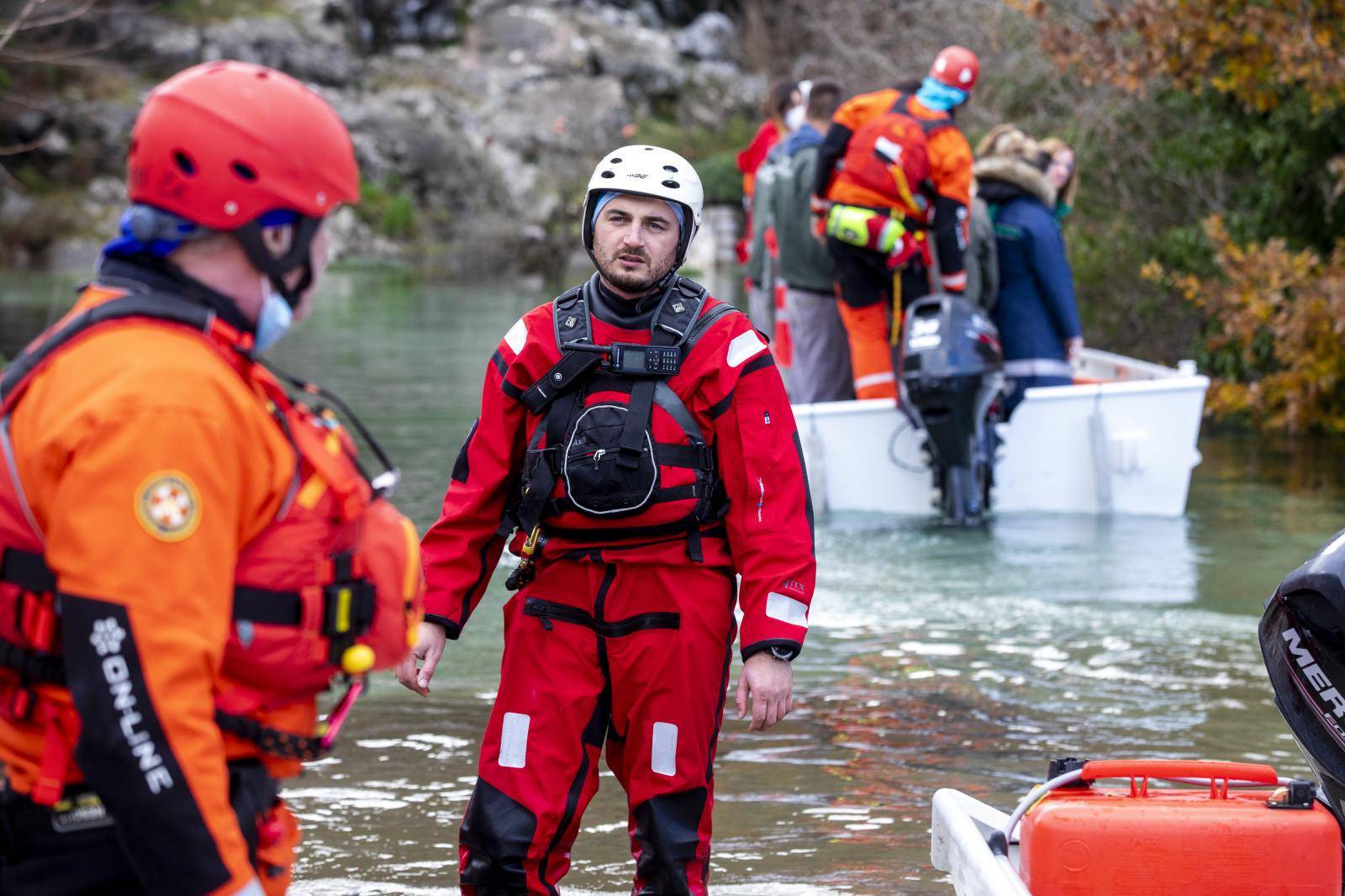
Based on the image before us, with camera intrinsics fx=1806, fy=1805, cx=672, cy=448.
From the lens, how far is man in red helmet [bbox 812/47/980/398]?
31.5ft

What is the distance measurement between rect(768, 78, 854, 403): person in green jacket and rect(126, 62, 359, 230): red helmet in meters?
8.44

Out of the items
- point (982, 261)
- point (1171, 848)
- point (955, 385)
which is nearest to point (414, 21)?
point (982, 261)

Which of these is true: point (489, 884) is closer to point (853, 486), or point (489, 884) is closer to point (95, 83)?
point (853, 486)

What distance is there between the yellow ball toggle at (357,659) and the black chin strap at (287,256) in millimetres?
529

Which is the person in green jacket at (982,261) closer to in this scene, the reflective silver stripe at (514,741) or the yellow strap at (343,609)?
the reflective silver stripe at (514,741)

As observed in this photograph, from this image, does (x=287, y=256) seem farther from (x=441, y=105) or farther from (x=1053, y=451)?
(x=441, y=105)

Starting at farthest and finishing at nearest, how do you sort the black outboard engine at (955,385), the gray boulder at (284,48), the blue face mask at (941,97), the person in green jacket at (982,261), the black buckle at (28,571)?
the gray boulder at (284,48) < the person in green jacket at (982,261) < the blue face mask at (941,97) < the black outboard engine at (955,385) < the black buckle at (28,571)

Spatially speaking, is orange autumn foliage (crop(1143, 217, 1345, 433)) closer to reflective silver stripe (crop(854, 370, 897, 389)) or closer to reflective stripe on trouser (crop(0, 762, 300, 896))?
reflective silver stripe (crop(854, 370, 897, 389))

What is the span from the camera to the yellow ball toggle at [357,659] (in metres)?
2.65

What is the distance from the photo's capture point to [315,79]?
50.4 m

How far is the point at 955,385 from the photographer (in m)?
9.47

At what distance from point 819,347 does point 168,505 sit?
363 inches

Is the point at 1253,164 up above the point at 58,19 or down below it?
below

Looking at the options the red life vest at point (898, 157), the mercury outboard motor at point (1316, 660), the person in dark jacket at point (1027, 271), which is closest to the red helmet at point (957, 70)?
the red life vest at point (898, 157)
